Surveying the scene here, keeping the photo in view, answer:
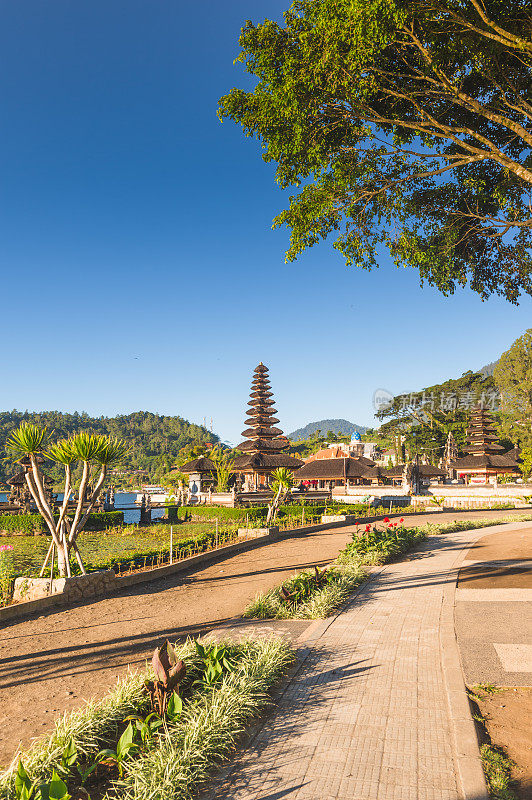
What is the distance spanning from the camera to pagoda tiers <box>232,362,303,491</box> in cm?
4296

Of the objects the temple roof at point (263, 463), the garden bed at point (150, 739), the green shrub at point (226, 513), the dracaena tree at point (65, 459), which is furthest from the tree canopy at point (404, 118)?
the temple roof at point (263, 463)

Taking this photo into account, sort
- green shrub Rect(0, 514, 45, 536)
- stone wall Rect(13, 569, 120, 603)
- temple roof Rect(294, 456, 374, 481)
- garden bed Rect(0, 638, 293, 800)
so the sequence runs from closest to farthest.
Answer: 1. garden bed Rect(0, 638, 293, 800)
2. stone wall Rect(13, 569, 120, 603)
3. green shrub Rect(0, 514, 45, 536)
4. temple roof Rect(294, 456, 374, 481)

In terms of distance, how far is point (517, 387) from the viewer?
6231cm

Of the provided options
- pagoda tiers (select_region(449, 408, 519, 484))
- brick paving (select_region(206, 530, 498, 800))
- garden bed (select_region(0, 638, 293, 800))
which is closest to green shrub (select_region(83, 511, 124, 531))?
brick paving (select_region(206, 530, 498, 800))

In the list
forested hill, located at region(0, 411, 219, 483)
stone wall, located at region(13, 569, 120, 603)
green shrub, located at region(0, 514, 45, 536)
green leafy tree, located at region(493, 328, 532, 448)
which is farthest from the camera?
forested hill, located at region(0, 411, 219, 483)

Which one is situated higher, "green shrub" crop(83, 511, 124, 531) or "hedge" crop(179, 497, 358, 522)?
"hedge" crop(179, 497, 358, 522)

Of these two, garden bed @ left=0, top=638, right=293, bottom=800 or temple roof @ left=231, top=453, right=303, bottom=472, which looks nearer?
garden bed @ left=0, top=638, right=293, bottom=800

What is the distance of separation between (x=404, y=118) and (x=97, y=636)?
12.6m

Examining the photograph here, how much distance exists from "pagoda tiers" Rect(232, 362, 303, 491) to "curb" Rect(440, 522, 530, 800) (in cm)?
3486

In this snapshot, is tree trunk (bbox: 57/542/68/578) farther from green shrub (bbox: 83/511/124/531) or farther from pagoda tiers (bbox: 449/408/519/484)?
pagoda tiers (bbox: 449/408/519/484)

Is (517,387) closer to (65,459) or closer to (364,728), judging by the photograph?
(65,459)

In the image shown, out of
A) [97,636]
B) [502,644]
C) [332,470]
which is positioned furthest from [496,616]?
[332,470]

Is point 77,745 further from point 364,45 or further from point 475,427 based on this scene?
point 475,427

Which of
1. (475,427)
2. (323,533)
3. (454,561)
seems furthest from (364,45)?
(475,427)
